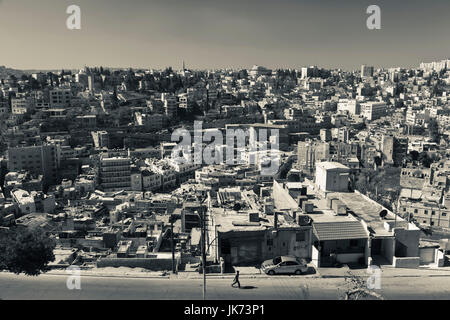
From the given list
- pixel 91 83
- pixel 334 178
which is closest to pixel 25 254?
pixel 334 178

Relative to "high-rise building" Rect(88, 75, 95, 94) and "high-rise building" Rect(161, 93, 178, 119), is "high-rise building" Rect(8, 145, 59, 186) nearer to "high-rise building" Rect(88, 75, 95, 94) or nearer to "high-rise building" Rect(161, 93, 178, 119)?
"high-rise building" Rect(161, 93, 178, 119)

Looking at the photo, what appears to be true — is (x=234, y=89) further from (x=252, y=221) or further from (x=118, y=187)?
(x=252, y=221)

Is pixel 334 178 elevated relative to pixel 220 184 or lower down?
elevated

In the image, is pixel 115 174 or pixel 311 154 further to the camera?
pixel 311 154

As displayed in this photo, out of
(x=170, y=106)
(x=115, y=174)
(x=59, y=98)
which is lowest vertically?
(x=115, y=174)

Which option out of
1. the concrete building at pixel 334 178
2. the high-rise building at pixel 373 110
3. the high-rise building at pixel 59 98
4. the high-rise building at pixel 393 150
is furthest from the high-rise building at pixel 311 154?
the high-rise building at pixel 59 98

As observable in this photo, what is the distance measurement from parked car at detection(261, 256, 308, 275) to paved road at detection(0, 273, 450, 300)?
0.57ft

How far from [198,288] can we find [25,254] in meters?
3.72

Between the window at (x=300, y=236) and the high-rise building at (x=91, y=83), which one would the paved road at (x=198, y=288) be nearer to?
the window at (x=300, y=236)

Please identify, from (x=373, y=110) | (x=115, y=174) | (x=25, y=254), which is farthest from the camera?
(x=373, y=110)

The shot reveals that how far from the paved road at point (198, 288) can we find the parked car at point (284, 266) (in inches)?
6.9

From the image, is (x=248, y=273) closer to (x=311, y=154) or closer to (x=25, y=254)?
(x=25, y=254)

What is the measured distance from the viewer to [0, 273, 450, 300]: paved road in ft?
22.2

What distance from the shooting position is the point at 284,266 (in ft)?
25.5
